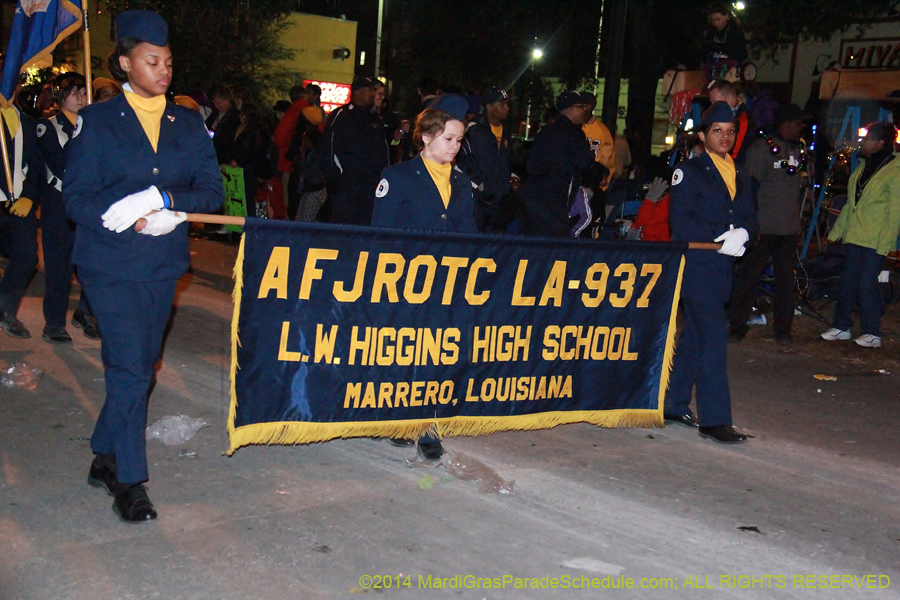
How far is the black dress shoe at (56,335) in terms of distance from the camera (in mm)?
7484

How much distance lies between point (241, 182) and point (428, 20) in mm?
20785

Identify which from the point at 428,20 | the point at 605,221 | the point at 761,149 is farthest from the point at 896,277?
the point at 428,20

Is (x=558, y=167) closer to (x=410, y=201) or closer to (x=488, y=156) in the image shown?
(x=488, y=156)

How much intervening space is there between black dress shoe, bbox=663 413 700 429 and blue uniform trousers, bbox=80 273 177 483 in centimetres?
352

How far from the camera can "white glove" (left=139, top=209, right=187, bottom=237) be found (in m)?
4.04

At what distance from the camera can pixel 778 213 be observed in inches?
356

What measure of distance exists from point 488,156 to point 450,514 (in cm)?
416

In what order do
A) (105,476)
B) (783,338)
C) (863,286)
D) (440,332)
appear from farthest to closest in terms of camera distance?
1. (783,338)
2. (863,286)
3. (440,332)
4. (105,476)

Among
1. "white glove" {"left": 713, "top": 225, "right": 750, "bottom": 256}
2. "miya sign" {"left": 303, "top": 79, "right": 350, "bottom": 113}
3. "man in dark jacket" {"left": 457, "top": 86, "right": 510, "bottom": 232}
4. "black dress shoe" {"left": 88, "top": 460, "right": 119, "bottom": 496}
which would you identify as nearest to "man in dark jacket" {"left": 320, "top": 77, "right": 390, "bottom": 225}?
"man in dark jacket" {"left": 457, "top": 86, "right": 510, "bottom": 232}

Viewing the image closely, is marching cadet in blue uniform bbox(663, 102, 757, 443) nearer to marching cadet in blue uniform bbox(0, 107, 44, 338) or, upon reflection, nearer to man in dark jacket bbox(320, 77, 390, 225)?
man in dark jacket bbox(320, 77, 390, 225)

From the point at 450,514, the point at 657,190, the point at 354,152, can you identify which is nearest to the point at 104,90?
the point at 354,152

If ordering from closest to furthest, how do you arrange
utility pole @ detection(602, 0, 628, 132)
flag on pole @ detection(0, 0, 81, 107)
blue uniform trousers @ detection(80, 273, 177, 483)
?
blue uniform trousers @ detection(80, 273, 177, 483) → flag on pole @ detection(0, 0, 81, 107) → utility pole @ detection(602, 0, 628, 132)

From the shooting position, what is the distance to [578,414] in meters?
5.72

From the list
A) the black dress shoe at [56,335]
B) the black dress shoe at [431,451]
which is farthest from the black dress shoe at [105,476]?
the black dress shoe at [56,335]
